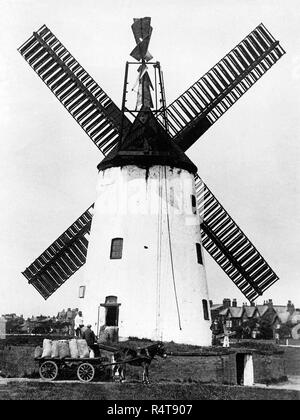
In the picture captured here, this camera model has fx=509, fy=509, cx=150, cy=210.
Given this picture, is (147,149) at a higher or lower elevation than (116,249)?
higher

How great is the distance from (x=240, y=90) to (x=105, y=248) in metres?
9.74

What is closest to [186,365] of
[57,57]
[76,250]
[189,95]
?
[76,250]

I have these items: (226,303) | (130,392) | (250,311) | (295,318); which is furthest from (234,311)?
(130,392)

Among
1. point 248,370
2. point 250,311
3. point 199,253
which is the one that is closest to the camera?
point 248,370

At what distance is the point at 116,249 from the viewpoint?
62.5ft

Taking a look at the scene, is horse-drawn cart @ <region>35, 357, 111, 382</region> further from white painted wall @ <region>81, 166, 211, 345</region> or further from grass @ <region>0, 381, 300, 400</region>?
white painted wall @ <region>81, 166, 211, 345</region>

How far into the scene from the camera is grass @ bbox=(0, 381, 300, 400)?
11438 mm

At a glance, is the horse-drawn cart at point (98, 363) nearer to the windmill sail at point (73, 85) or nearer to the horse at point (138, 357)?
the horse at point (138, 357)

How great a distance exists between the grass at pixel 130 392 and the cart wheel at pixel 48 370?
933mm

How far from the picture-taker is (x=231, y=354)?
1588 centimetres

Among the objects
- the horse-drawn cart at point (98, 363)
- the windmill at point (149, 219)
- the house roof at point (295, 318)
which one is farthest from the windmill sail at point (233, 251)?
the house roof at point (295, 318)

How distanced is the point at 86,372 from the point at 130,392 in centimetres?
218

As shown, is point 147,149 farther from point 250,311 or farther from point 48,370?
point 250,311
